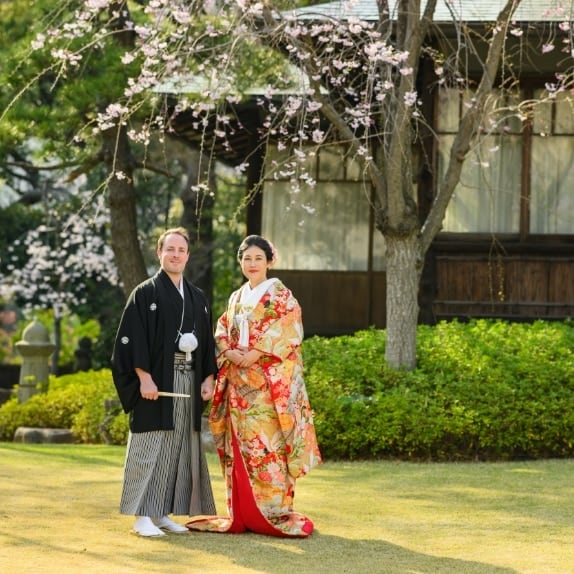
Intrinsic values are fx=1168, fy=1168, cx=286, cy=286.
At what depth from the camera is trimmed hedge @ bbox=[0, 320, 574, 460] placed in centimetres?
1010

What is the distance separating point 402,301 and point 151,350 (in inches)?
179

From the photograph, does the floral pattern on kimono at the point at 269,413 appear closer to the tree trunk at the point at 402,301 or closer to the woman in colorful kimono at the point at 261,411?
the woman in colorful kimono at the point at 261,411

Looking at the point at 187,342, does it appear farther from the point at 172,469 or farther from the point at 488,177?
the point at 488,177

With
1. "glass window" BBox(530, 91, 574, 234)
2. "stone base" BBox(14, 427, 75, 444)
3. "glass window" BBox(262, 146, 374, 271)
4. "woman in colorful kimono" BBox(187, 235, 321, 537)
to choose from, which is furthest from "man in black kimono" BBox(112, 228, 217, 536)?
"glass window" BBox(262, 146, 374, 271)

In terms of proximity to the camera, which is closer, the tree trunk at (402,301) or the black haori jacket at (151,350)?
the black haori jacket at (151,350)

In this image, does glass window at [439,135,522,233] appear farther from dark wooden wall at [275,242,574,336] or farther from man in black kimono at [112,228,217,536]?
man in black kimono at [112,228,217,536]

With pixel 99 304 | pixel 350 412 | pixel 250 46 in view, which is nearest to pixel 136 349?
pixel 350 412

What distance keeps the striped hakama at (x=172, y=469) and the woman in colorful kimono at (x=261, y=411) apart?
159 mm

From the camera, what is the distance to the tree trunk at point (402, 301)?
10773mm

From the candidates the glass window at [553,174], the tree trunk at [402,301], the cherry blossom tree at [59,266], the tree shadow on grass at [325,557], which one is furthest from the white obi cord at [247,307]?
the cherry blossom tree at [59,266]

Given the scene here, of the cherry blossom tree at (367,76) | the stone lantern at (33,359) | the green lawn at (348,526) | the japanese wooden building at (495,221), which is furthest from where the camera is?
the stone lantern at (33,359)

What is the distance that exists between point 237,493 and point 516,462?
4051mm

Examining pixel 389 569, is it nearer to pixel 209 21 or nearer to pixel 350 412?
pixel 350 412

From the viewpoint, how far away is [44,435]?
1333 cm
